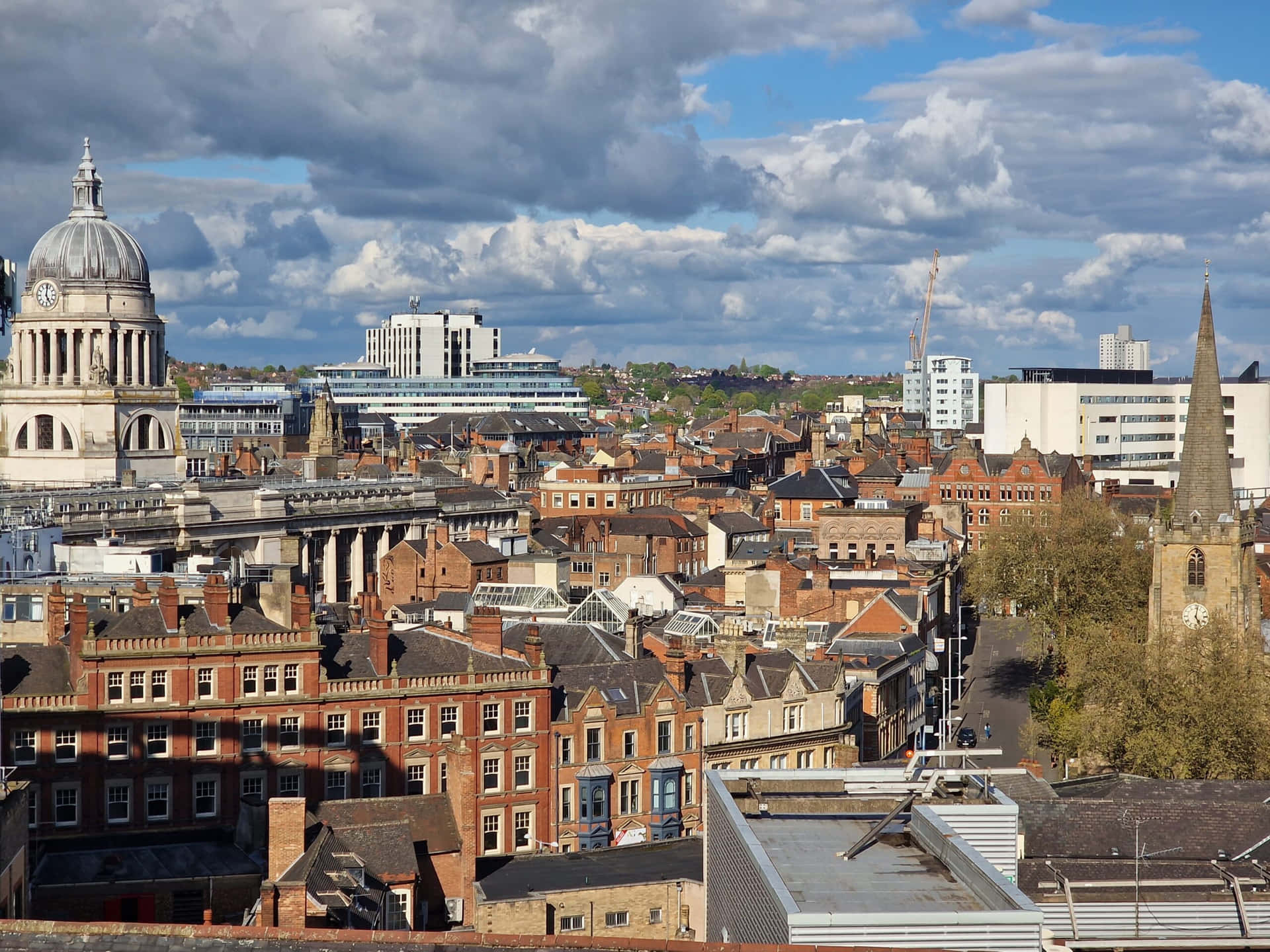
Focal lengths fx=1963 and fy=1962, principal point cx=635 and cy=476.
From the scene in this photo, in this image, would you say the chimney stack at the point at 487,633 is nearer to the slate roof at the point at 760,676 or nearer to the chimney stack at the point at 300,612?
the chimney stack at the point at 300,612

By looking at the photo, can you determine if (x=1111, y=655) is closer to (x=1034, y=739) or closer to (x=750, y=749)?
(x=1034, y=739)

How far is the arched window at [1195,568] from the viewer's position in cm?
9144

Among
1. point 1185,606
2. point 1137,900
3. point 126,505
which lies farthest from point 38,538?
point 1137,900

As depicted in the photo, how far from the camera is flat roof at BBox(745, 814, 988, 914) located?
32.1 metres

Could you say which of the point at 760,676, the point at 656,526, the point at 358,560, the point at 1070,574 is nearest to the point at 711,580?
the point at 1070,574

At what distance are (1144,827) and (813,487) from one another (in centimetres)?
11629

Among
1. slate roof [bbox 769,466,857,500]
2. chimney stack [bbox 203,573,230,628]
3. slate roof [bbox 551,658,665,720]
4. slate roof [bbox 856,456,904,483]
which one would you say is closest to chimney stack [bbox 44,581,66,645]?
chimney stack [bbox 203,573,230,628]

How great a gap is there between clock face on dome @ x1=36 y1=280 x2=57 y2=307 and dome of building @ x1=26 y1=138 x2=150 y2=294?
0.56 m

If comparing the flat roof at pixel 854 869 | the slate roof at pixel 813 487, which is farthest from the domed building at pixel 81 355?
the flat roof at pixel 854 869

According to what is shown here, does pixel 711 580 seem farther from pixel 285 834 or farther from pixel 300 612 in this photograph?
pixel 285 834

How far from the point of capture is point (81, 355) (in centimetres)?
14850

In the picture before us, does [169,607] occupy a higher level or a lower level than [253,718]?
higher

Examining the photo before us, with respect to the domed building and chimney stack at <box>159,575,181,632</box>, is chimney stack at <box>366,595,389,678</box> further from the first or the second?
the domed building

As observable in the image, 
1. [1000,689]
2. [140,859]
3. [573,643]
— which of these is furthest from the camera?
[1000,689]
